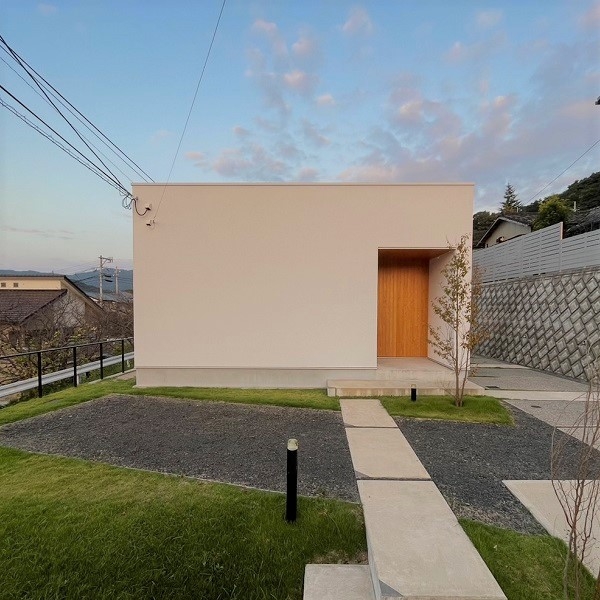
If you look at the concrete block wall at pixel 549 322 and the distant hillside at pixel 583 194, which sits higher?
the distant hillside at pixel 583 194

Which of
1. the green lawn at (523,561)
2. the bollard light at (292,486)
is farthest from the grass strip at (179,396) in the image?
the green lawn at (523,561)

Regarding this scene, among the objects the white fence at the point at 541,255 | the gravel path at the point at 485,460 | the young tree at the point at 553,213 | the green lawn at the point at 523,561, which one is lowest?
the gravel path at the point at 485,460

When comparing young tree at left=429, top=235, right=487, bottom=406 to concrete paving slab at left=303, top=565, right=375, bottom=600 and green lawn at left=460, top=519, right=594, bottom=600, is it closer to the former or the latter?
green lawn at left=460, top=519, right=594, bottom=600

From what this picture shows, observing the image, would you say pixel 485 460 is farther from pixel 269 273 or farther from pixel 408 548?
pixel 269 273

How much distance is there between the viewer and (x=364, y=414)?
4.94m

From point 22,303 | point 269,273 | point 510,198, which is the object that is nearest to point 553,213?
point 269,273

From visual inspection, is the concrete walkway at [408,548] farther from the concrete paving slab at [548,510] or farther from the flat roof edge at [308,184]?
the flat roof edge at [308,184]

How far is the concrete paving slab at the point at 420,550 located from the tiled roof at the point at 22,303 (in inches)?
463

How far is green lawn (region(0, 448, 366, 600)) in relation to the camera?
187cm

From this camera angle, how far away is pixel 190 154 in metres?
7.38

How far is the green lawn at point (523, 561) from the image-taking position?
1.83 m

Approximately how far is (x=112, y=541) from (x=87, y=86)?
289 inches

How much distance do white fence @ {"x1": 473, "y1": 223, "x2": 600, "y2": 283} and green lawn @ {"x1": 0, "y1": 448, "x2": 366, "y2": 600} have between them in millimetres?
7910

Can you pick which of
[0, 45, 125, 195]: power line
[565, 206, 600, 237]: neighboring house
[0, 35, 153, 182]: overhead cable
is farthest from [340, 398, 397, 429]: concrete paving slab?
[565, 206, 600, 237]: neighboring house
